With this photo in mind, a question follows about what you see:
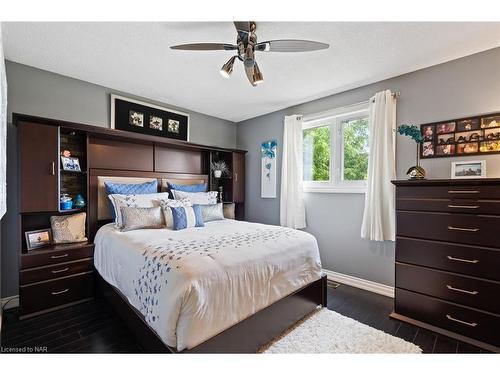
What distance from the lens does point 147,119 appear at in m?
3.36

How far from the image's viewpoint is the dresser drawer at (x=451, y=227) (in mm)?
1779

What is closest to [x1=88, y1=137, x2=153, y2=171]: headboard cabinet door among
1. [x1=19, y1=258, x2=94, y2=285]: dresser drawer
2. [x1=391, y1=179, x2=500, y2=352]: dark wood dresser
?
[x1=19, y1=258, x2=94, y2=285]: dresser drawer

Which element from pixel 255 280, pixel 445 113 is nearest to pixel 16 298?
pixel 255 280

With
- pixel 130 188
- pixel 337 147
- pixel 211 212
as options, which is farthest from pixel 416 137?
pixel 130 188

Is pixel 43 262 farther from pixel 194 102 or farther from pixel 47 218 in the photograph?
pixel 194 102

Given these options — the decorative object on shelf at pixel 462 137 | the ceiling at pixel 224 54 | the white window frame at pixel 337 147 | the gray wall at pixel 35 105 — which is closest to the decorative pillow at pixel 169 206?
the gray wall at pixel 35 105

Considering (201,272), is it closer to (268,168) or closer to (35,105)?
(35,105)

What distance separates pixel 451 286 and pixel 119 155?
3719 mm

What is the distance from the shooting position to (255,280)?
168cm

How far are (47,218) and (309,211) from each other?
126 inches

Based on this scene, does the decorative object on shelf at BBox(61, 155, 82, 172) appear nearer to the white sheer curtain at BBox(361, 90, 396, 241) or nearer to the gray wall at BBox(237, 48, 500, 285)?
the gray wall at BBox(237, 48, 500, 285)

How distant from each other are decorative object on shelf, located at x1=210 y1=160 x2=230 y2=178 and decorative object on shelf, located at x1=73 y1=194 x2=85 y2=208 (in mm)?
1838

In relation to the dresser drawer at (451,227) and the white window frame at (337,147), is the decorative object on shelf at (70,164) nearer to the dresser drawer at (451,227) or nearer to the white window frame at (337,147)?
the white window frame at (337,147)
